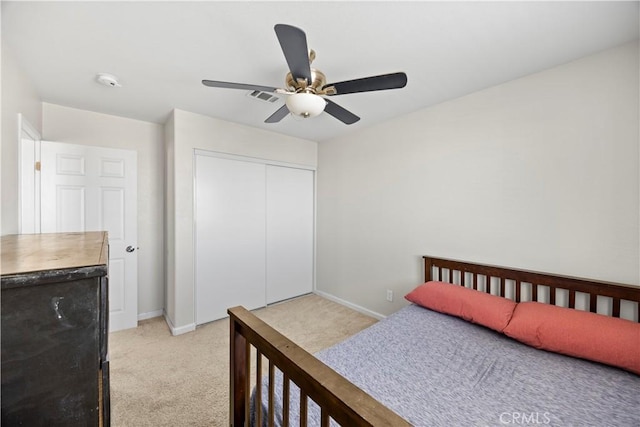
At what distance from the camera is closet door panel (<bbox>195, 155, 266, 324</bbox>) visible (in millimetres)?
2975

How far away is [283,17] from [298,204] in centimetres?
263

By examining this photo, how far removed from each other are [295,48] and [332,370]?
4.35 feet

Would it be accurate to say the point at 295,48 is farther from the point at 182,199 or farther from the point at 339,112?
the point at 182,199

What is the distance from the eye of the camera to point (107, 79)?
2.04 metres

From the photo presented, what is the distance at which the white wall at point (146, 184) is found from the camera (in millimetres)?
2844

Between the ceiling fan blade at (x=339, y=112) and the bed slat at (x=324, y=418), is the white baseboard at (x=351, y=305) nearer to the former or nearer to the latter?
the ceiling fan blade at (x=339, y=112)

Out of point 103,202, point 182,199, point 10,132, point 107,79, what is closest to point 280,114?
point 107,79

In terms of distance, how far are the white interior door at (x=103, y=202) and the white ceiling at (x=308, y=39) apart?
632mm

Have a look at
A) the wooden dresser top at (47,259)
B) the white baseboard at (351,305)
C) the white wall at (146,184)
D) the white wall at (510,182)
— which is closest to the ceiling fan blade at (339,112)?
the white wall at (510,182)

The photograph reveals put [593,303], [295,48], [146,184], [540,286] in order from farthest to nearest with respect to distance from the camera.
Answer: [146,184] → [540,286] → [593,303] → [295,48]

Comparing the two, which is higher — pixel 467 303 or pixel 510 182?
pixel 510 182

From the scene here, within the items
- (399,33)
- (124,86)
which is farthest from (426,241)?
(124,86)

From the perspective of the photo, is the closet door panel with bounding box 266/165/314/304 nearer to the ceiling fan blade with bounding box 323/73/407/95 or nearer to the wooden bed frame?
the wooden bed frame

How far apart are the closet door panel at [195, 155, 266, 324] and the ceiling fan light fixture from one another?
6.04 feet
